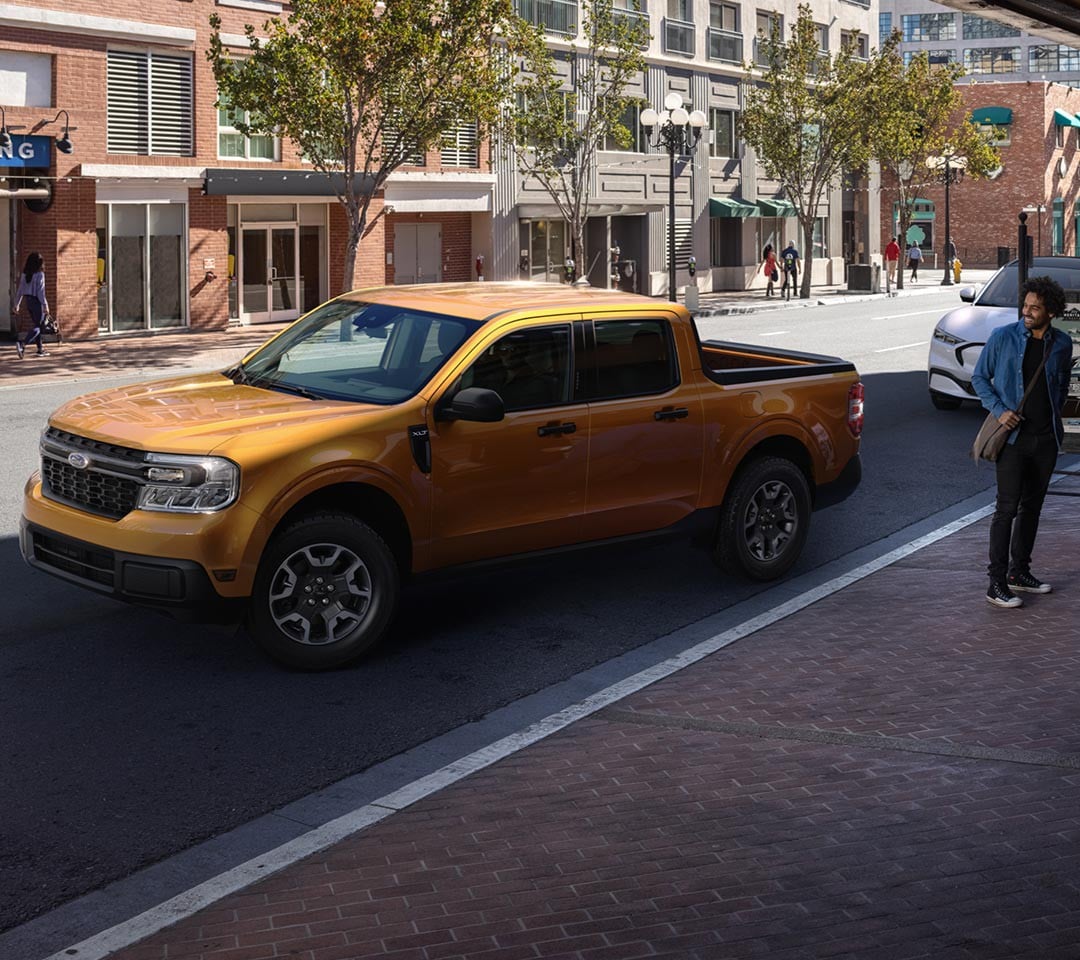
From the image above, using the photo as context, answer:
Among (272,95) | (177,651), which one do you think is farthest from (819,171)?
(177,651)

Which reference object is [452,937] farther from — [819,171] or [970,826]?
[819,171]

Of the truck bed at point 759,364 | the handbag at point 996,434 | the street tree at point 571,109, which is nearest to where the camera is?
the handbag at point 996,434

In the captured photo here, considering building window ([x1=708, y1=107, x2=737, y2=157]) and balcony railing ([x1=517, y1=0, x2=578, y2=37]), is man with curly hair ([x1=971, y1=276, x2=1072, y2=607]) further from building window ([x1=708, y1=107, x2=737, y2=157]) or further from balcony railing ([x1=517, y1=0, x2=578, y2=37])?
building window ([x1=708, y1=107, x2=737, y2=157])

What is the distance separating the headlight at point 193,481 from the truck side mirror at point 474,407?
3.93 ft

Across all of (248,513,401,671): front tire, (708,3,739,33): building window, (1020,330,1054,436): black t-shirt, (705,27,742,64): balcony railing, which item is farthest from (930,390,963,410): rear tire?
(708,3,739,33): building window

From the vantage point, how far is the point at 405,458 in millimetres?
7898

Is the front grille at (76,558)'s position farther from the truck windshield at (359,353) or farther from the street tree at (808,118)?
the street tree at (808,118)

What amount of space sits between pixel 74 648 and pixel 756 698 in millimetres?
3497

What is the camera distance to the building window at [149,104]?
3081cm

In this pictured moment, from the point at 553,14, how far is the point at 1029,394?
3773cm

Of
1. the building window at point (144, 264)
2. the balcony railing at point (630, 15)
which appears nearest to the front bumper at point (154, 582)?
the building window at point (144, 264)

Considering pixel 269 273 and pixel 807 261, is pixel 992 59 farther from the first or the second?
pixel 269 273

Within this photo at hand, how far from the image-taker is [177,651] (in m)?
8.16

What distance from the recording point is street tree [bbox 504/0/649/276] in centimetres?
3891
